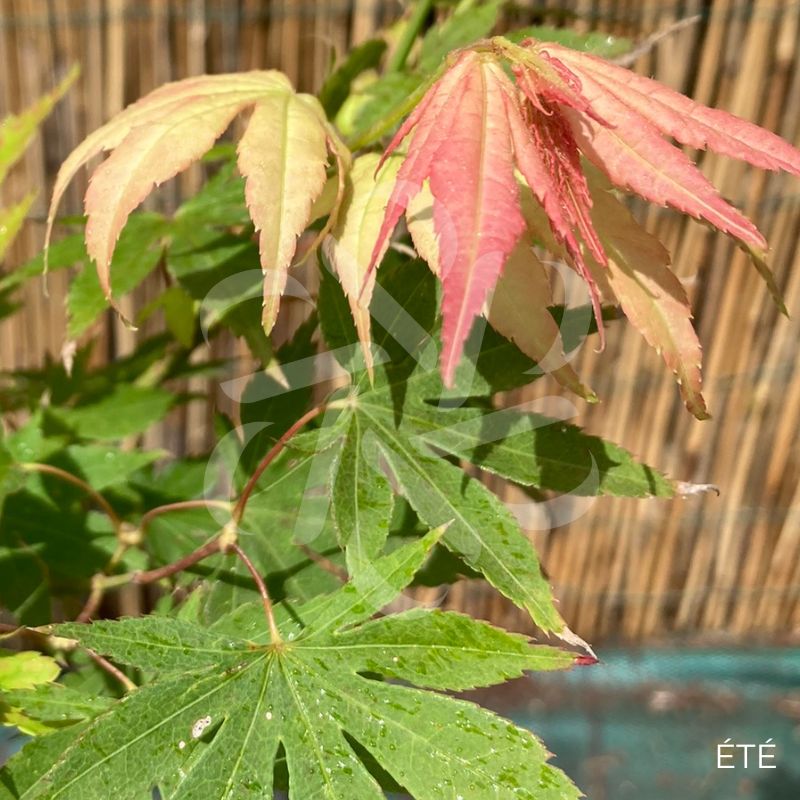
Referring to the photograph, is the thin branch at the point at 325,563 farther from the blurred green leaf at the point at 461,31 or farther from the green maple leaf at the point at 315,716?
the blurred green leaf at the point at 461,31

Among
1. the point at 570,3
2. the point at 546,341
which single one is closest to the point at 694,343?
the point at 546,341

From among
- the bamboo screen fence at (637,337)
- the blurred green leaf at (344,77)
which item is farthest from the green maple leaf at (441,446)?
the bamboo screen fence at (637,337)

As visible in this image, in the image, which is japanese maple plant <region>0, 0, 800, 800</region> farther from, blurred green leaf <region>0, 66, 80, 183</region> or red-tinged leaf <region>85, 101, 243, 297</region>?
blurred green leaf <region>0, 66, 80, 183</region>

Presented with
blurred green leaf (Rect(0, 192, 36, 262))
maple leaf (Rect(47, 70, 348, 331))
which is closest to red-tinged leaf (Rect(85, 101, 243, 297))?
maple leaf (Rect(47, 70, 348, 331))

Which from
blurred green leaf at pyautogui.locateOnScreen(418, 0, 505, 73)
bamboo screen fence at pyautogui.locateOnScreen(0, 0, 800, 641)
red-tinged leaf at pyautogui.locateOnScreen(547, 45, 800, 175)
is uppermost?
blurred green leaf at pyautogui.locateOnScreen(418, 0, 505, 73)

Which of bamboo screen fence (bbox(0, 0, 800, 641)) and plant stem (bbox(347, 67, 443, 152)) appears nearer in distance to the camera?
plant stem (bbox(347, 67, 443, 152))

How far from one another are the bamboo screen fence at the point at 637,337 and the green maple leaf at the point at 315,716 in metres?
0.95

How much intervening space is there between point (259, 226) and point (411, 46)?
33cm

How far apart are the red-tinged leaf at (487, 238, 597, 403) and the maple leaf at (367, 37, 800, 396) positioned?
0.02 m

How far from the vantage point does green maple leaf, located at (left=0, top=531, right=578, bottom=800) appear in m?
0.36

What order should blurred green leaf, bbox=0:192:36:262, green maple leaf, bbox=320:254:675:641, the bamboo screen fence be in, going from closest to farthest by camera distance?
green maple leaf, bbox=320:254:675:641 < blurred green leaf, bbox=0:192:36:262 < the bamboo screen fence

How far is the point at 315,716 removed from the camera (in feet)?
1.26

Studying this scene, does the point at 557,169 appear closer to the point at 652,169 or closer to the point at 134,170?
the point at 652,169

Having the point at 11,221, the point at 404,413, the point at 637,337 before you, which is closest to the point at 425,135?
the point at 404,413
